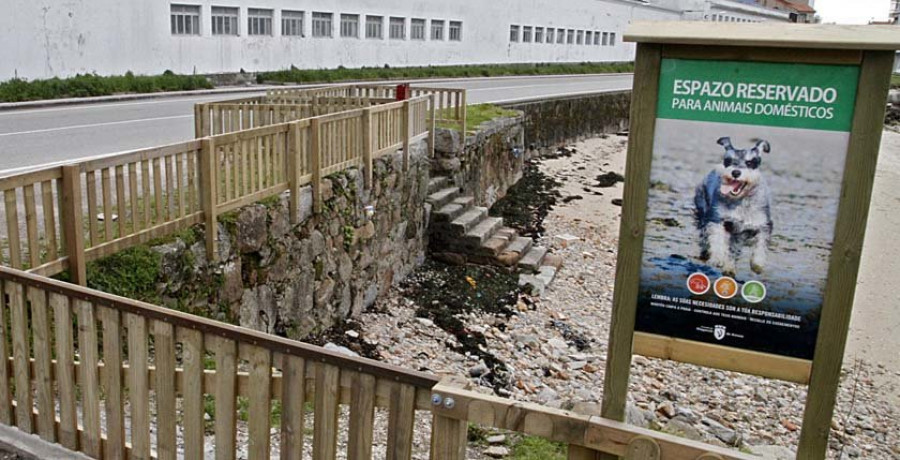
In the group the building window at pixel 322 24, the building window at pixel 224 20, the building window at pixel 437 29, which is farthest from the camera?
the building window at pixel 437 29

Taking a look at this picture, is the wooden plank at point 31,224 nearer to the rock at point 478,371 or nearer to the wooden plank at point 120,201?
the wooden plank at point 120,201

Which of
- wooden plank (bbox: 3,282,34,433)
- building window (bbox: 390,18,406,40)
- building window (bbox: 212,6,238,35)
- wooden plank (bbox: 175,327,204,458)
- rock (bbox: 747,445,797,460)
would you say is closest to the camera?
wooden plank (bbox: 175,327,204,458)

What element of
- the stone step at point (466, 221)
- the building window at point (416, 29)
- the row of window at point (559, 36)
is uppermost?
the row of window at point (559, 36)

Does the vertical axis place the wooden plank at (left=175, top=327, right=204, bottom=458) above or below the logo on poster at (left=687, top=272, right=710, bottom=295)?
below

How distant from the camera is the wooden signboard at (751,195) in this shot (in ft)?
10.8

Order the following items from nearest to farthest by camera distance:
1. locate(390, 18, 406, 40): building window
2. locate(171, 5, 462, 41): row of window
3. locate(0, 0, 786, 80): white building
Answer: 1. locate(0, 0, 786, 80): white building
2. locate(171, 5, 462, 41): row of window
3. locate(390, 18, 406, 40): building window

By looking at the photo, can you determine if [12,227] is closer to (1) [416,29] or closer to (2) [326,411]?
(2) [326,411]

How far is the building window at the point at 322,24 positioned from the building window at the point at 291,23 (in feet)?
2.94

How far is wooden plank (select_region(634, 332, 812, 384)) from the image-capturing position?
356cm

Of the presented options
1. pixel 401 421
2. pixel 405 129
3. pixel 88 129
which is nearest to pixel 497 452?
pixel 401 421

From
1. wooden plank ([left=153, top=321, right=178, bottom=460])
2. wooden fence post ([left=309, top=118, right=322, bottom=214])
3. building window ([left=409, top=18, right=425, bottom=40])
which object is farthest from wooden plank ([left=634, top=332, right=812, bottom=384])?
building window ([left=409, top=18, right=425, bottom=40])

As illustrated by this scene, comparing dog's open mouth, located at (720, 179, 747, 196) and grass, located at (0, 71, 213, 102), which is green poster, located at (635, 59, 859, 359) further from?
grass, located at (0, 71, 213, 102)

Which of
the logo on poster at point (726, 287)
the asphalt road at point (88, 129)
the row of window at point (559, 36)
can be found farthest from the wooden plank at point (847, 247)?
the row of window at point (559, 36)

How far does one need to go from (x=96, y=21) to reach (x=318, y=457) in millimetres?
23943
